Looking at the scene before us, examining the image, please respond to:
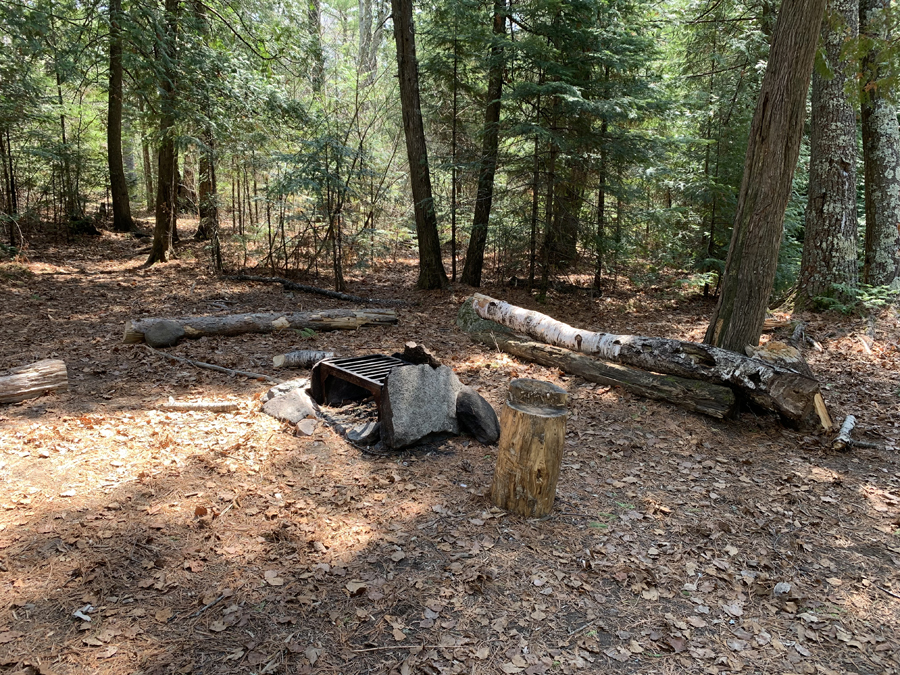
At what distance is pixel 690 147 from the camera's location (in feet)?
40.9

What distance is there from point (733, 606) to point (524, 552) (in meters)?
1.30

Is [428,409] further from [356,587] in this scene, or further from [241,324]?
[241,324]

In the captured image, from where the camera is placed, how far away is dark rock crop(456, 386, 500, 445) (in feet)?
16.6

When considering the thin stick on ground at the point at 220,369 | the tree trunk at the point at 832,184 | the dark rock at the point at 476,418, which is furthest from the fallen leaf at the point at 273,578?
the tree trunk at the point at 832,184

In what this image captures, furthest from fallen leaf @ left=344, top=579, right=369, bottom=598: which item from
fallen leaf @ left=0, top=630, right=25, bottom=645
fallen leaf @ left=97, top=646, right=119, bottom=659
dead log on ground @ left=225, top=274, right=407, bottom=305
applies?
dead log on ground @ left=225, top=274, right=407, bottom=305

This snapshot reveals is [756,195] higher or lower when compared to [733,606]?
higher

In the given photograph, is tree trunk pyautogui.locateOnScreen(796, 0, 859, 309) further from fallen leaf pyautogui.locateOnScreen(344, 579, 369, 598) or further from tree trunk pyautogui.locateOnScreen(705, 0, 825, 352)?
fallen leaf pyautogui.locateOnScreen(344, 579, 369, 598)

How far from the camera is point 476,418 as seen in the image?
5.09 m

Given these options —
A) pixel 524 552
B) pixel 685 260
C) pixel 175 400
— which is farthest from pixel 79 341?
pixel 685 260

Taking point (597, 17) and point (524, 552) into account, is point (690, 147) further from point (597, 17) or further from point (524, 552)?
point (524, 552)

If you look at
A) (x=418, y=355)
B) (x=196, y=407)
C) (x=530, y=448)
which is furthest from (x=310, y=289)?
(x=530, y=448)

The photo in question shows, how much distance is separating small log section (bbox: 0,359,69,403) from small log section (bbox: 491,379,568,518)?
4775mm

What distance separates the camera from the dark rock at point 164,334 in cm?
721

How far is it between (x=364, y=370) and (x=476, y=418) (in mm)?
1374
